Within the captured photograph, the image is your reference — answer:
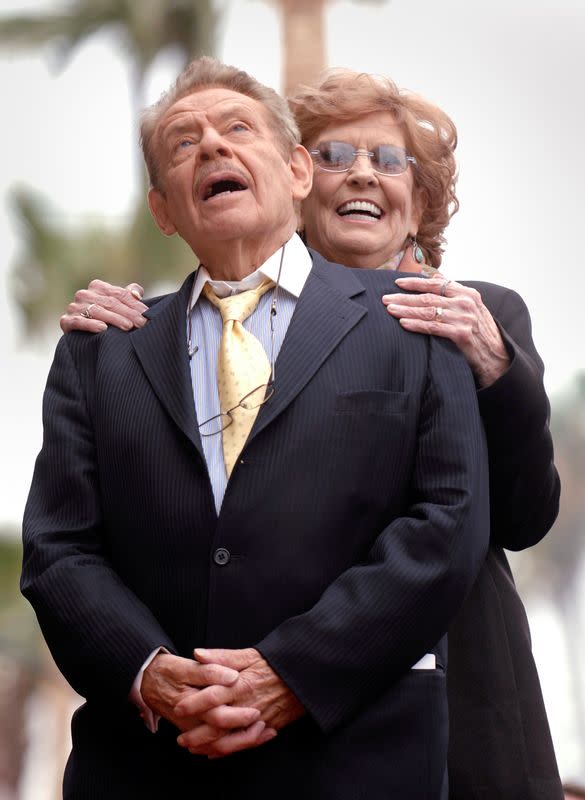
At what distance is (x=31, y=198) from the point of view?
28.8 feet

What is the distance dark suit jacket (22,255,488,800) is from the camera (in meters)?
1.74

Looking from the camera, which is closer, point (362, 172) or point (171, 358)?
point (171, 358)

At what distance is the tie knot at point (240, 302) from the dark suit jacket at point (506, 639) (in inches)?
14.8

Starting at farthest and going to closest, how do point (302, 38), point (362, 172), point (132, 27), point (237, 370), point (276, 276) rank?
1. point (132, 27)
2. point (302, 38)
3. point (362, 172)
4. point (276, 276)
5. point (237, 370)

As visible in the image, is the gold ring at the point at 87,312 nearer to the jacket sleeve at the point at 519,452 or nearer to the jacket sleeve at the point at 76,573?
the jacket sleeve at the point at 76,573

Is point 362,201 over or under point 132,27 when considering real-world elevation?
under

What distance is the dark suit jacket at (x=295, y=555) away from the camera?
1738 millimetres

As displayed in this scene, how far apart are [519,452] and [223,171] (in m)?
0.64

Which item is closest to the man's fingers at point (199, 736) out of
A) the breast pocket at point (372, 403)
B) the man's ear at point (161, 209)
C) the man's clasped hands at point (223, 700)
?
the man's clasped hands at point (223, 700)

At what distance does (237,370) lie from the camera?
6.24 feet

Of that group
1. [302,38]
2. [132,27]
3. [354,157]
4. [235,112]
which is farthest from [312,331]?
[132,27]

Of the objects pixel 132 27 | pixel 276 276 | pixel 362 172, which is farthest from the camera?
pixel 132 27

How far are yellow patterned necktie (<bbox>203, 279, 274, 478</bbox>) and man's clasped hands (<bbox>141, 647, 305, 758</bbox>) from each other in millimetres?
278

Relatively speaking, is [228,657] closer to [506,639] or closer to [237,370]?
[237,370]
